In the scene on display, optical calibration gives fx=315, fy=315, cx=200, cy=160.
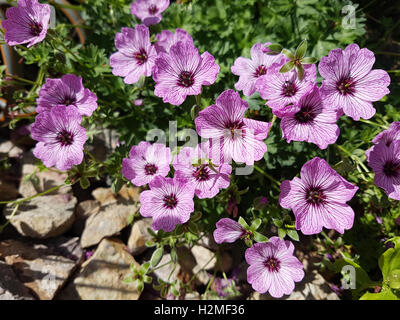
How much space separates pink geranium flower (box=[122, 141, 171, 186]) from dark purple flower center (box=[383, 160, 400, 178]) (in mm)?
1142

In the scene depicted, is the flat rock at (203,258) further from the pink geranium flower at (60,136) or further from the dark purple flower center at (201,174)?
the pink geranium flower at (60,136)

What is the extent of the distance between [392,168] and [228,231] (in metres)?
0.91

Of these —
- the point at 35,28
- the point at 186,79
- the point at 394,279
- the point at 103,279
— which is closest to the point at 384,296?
the point at 394,279

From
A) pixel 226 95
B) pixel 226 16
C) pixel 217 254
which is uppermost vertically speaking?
pixel 226 16

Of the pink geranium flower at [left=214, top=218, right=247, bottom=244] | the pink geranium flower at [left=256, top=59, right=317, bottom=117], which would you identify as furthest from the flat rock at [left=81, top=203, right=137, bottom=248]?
the pink geranium flower at [left=256, top=59, right=317, bottom=117]

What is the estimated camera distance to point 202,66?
5.33ft

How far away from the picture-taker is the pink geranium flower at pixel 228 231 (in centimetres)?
167

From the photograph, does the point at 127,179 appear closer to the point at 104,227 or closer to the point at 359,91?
the point at 104,227

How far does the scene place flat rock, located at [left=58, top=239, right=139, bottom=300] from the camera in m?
2.15

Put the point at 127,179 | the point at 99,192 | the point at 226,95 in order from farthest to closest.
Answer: the point at 99,192 → the point at 127,179 → the point at 226,95

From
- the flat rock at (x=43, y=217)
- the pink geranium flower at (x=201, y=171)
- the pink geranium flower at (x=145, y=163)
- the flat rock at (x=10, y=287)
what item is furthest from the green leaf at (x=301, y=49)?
the flat rock at (x=10, y=287)
